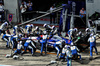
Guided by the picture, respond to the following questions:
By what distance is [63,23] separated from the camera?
22.2m

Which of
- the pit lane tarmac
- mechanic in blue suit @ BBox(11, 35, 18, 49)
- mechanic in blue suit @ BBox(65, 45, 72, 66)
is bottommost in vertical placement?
the pit lane tarmac

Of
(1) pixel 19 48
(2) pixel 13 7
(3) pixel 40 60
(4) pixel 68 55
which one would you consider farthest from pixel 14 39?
(2) pixel 13 7

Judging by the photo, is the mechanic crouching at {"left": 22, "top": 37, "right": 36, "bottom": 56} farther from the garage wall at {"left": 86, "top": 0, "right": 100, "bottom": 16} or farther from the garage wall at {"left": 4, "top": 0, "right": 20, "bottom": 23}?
the garage wall at {"left": 4, "top": 0, "right": 20, "bottom": 23}

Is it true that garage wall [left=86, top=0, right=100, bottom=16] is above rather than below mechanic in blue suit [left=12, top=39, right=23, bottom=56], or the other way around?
above

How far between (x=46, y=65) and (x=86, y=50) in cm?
475

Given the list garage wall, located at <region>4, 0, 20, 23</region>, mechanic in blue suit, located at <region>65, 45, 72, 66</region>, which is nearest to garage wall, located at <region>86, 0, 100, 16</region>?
garage wall, located at <region>4, 0, 20, 23</region>

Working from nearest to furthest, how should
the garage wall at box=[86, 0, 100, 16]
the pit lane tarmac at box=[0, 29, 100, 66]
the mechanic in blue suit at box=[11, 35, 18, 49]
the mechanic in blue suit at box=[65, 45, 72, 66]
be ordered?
the mechanic in blue suit at box=[65, 45, 72, 66] → the pit lane tarmac at box=[0, 29, 100, 66] → the mechanic in blue suit at box=[11, 35, 18, 49] → the garage wall at box=[86, 0, 100, 16]

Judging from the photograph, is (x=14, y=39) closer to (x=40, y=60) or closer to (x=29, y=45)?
(x=29, y=45)

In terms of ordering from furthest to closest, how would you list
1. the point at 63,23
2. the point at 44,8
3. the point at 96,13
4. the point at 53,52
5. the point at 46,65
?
the point at 44,8 < the point at 96,13 < the point at 63,23 < the point at 53,52 < the point at 46,65

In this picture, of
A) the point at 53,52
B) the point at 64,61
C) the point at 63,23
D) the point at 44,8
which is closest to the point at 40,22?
the point at 44,8

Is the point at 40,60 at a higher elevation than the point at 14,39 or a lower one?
lower

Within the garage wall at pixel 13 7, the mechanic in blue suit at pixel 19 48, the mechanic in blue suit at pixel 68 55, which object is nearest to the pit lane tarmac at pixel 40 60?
the mechanic in blue suit at pixel 19 48

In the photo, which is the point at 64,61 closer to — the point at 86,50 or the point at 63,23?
the point at 86,50

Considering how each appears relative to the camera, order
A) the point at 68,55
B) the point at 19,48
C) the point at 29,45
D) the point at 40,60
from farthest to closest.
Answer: the point at 29,45
the point at 19,48
the point at 40,60
the point at 68,55
